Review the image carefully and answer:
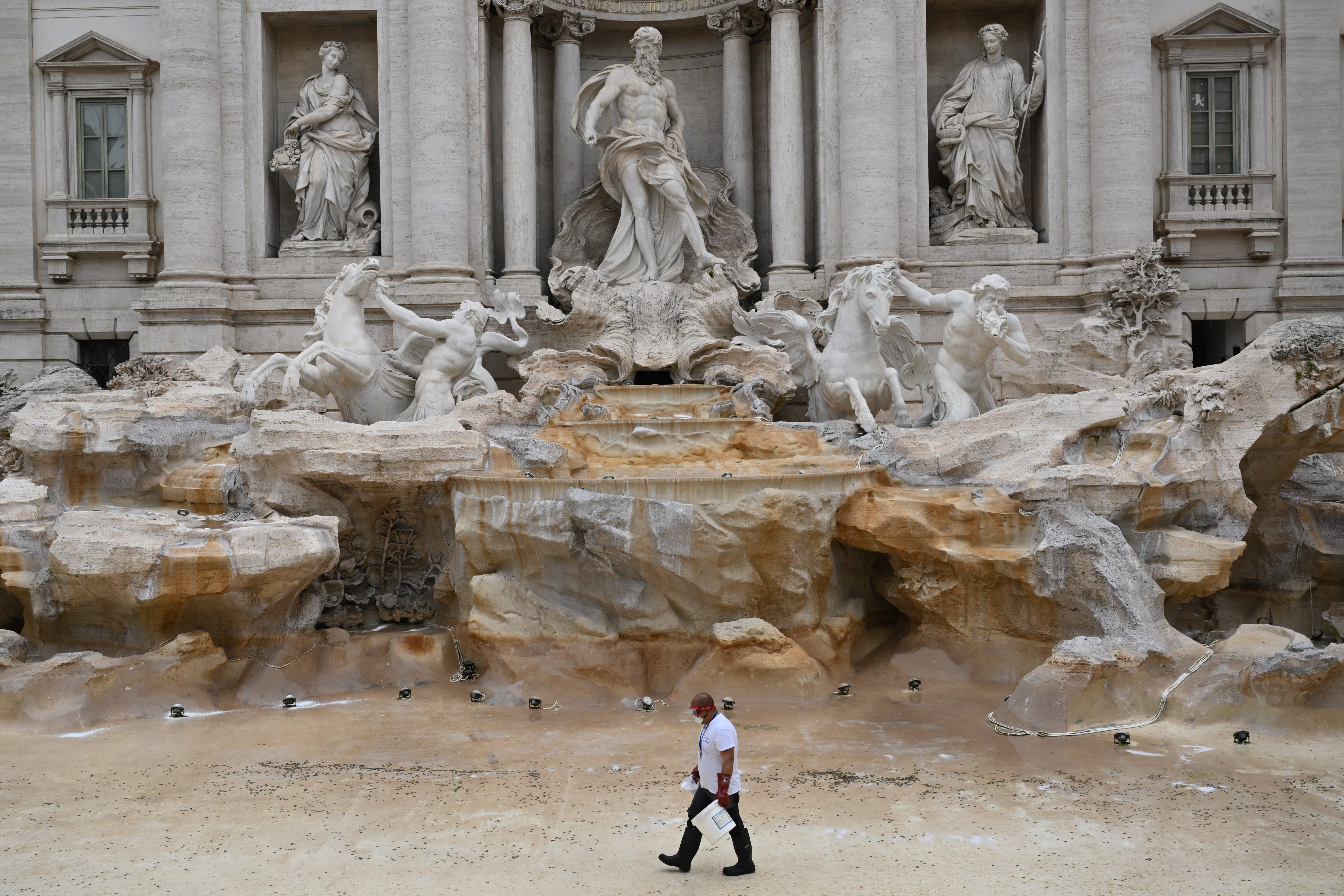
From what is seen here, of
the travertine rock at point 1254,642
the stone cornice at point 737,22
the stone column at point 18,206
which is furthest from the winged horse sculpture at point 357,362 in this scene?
the travertine rock at point 1254,642

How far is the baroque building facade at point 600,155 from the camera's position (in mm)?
16328

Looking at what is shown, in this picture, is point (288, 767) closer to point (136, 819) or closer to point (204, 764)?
point (204, 764)

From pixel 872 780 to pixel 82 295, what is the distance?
594 inches

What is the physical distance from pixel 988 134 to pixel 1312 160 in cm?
472

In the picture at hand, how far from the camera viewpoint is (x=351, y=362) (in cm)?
1313

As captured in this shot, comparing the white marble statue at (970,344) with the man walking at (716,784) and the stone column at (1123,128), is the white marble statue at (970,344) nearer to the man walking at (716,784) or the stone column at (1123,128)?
the stone column at (1123,128)

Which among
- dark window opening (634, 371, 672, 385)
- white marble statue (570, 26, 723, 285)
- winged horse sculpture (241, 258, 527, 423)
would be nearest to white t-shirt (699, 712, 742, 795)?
winged horse sculpture (241, 258, 527, 423)

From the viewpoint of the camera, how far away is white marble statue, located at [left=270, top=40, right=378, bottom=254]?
17.0 m

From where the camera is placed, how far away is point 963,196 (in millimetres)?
17203

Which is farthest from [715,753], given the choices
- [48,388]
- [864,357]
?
[48,388]

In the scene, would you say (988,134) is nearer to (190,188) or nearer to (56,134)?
(190,188)

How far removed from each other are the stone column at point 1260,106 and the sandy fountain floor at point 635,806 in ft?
38.0

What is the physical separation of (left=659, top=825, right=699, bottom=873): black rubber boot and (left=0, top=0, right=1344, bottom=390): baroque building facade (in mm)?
11186

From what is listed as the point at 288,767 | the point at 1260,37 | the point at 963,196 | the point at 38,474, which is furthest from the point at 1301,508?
the point at 38,474
